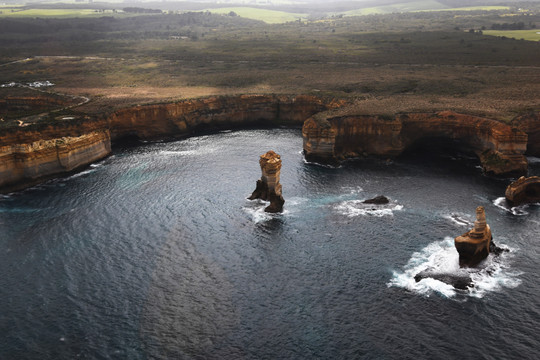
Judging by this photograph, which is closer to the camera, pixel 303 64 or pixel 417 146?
pixel 417 146

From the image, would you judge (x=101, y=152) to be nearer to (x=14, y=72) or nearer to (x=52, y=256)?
(x=52, y=256)

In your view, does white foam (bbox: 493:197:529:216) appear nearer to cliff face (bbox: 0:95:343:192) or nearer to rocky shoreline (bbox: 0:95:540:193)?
rocky shoreline (bbox: 0:95:540:193)

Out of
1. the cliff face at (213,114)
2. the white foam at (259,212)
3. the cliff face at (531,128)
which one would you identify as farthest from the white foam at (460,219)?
the cliff face at (213,114)

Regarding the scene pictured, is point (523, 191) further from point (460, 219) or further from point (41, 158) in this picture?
point (41, 158)

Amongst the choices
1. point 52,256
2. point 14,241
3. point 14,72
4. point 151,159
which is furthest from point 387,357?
point 14,72

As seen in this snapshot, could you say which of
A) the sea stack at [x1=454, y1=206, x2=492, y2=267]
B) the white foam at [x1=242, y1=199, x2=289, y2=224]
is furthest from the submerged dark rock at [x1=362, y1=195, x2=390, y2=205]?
the sea stack at [x1=454, y1=206, x2=492, y2=267]

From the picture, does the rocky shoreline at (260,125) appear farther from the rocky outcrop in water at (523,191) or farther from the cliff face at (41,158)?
the rocky outcrop in water at (523,191)

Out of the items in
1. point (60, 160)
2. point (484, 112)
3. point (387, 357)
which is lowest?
point (387, 357)
